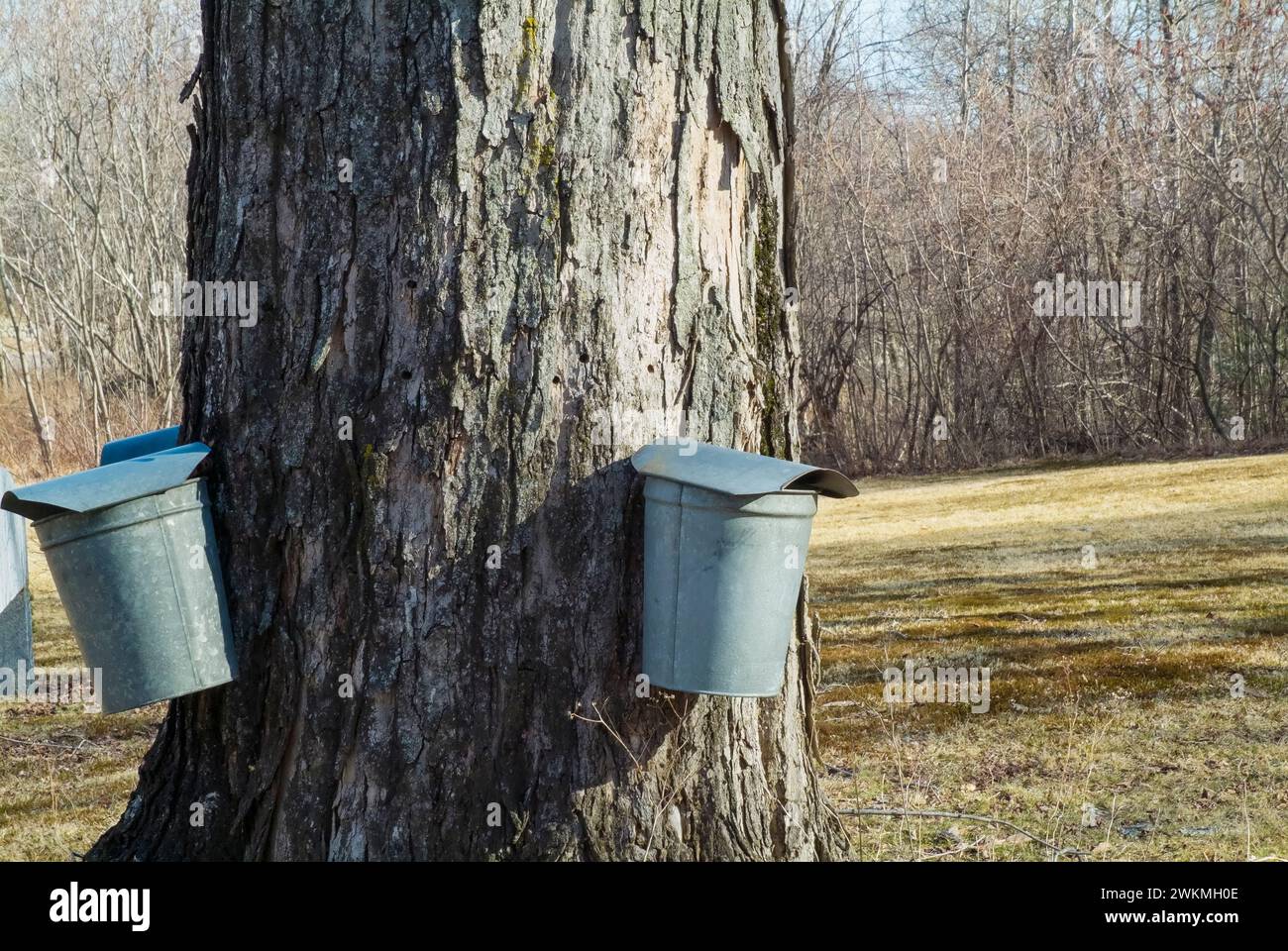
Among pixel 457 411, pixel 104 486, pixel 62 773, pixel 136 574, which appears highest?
pixel 457 411

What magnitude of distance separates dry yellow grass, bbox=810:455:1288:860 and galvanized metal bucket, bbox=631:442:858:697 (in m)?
1.32

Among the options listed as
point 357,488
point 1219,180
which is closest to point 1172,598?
point 357,488

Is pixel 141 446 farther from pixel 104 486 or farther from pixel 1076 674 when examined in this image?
pixel 1076 674

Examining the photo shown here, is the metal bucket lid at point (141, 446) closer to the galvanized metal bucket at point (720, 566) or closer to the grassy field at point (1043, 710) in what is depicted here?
the galvanized metal bucket at point (720, 566)

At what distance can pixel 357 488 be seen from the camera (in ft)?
8.79

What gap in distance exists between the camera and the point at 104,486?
8.30 ft

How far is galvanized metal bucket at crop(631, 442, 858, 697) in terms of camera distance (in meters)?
2.51

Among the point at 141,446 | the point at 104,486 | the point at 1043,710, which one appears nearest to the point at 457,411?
the point at 104,486

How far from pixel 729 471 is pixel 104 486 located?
1301mm

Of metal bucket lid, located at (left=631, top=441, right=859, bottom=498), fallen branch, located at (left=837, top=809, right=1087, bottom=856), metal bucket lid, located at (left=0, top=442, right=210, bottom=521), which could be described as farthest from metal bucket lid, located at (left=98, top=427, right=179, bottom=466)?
fallen branch, located at (left=837, top=809, right=1087, bottom=856)

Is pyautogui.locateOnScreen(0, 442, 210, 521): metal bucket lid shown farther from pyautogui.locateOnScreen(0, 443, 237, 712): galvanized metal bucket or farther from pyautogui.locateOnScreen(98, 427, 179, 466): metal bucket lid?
pyautogui.locateOnScreen(98, 427, 179, 466): metal bucket lid

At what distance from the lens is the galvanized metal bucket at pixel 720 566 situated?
98.8 inches

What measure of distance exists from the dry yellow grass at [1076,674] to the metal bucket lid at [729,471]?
1472mm
